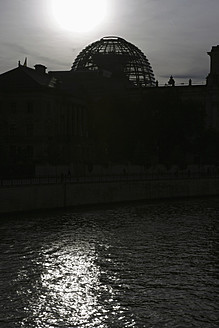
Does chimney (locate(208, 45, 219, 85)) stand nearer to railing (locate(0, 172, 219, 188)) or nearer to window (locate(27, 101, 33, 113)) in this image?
railing (locate(0, 172, 219, 188))

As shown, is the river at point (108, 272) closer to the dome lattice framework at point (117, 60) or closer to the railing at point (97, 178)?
the railing at point (97, 178)

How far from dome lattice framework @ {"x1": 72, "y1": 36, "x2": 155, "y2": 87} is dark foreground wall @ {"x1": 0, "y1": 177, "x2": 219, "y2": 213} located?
67.5 metres

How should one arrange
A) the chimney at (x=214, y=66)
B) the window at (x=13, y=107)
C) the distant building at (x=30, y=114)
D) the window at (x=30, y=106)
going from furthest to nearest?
1. the chimney at (x=214, y=66)
2. the window at (x=13, y=107)
3. the window at (x=30, y=106)
4. the distant building at (x=30, y=114)

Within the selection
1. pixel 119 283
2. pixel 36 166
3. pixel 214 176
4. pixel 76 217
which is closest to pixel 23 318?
pixel 119 283

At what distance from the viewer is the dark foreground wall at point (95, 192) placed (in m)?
57.2

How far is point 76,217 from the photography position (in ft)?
186

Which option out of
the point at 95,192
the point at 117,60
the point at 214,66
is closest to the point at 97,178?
the point at 95,192

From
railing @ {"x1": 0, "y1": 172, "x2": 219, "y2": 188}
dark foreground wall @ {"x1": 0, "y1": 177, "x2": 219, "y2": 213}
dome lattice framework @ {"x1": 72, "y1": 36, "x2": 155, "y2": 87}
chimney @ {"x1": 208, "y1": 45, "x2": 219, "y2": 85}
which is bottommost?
dark foreground wall @ {"x1": 0, "y1": 177, "x2": 219, "y2": 213}

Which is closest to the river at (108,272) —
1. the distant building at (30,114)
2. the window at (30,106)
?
the distant building at (30,114)

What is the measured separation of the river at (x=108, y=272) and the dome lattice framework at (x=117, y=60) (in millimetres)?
93965

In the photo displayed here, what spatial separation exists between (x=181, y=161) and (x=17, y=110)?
101 ft

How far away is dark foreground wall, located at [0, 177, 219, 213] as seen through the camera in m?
57.2

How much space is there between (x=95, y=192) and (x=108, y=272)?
33.4m

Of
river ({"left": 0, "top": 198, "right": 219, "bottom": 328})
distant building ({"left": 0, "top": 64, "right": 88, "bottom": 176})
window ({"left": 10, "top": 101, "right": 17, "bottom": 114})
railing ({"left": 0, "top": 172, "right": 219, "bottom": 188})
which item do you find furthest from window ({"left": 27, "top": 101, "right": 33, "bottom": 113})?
river ({"left": 0, "top": 198, "right": 219, "bottom": 328})
